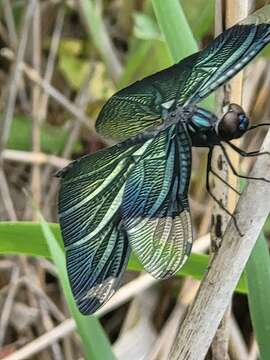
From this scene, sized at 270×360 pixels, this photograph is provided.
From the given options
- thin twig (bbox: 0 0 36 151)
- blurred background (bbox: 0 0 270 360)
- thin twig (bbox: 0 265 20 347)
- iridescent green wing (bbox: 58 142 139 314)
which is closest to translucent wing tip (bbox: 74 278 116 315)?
iridescent green wing (bbox: 58 142 139 314)

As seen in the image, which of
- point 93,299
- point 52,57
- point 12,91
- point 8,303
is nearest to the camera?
point 93,299

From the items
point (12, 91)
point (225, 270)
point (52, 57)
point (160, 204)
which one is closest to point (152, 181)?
point (160, 204)

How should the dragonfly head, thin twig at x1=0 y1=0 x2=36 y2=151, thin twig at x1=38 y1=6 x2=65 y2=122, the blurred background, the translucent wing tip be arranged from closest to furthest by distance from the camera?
the translucent wing tip, the dragonfly head, the blurred background, thin twig at x1=0 y1=0 x2=36 y2=151, thin twig at x1=38 y1=6 x2=65 y2=122

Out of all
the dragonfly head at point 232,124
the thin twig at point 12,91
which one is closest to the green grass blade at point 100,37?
the thin twig at point 12,91

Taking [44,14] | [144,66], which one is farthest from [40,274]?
[44,14]

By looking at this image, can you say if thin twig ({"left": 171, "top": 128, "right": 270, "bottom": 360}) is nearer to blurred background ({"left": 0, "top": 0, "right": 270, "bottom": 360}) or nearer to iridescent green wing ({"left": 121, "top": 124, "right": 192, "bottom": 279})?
iridescent green wing ({"left": 121, "top": 124, "right": 192, "bottom": 279})

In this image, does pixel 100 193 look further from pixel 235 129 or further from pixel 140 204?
pixel 235 129

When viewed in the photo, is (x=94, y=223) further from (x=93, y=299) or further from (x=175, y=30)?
(x=175, y=30)
